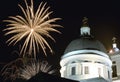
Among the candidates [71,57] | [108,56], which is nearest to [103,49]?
[108,56]

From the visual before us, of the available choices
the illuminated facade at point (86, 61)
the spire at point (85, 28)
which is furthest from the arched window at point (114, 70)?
the spire at point (85, 28)

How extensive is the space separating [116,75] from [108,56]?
3.48 meters

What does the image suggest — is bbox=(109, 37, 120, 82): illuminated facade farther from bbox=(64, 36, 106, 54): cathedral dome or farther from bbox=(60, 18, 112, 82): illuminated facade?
bbox=(64, 36, 106, 54): cathedral dome

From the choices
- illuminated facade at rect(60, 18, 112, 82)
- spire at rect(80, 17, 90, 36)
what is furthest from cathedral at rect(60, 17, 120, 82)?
spire at rect(80, 17, 90, 36)

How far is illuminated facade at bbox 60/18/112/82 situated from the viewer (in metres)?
60.3

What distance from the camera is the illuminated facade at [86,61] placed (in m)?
60.3

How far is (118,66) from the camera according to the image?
61.0m

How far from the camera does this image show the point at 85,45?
203 ft

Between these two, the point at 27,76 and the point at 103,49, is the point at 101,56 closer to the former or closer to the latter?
the point at 103,49

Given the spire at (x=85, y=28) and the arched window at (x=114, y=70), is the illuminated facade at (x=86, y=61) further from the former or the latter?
the spire at (x=85, y=28)

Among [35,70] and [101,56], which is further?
[101,56]

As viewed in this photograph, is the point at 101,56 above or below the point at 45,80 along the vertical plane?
above

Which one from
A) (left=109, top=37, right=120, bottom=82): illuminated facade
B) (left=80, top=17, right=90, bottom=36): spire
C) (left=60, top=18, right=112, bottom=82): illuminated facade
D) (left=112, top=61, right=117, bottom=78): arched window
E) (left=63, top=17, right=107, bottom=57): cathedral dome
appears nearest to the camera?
(left=60, top=18, right=112, bottom=82): illuminated facade

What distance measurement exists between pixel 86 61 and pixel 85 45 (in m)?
2.84
